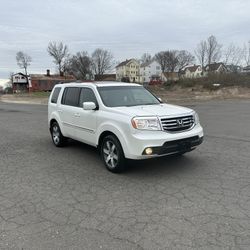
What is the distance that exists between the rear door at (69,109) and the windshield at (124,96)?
0.87 m

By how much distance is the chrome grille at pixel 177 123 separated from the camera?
5398 mm

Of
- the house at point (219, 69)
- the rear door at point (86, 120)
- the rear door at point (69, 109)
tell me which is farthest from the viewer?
the house at point (219, 69)

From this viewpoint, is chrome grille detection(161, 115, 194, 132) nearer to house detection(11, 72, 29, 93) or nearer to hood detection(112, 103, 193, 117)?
hood detection(112, 103, 193, 117)

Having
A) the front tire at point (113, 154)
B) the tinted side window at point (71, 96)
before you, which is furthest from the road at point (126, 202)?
the tinted side window at point (71, 96)

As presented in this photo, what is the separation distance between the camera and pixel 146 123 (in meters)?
5.30

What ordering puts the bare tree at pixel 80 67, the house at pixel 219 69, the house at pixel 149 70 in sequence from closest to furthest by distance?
1. the house at pixel 219 69
2. the bare tree at pixel 80 67
3. the house at pixel 149 70

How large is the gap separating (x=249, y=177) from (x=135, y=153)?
2.10 meters

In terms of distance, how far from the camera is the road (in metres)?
3.40

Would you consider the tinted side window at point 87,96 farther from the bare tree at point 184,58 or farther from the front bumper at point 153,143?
the bare tree at point 184,58

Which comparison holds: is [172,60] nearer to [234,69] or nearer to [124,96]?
[234,69]

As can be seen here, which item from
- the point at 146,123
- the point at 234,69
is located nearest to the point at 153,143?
the point at 146,123

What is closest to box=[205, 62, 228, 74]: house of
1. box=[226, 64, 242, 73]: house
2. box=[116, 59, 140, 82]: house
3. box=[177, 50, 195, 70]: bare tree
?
box=[226, 64, 242, 73]: house

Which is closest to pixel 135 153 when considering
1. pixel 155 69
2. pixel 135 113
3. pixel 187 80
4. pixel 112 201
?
pixel 135 113

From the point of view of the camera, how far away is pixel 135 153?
5277 mm
